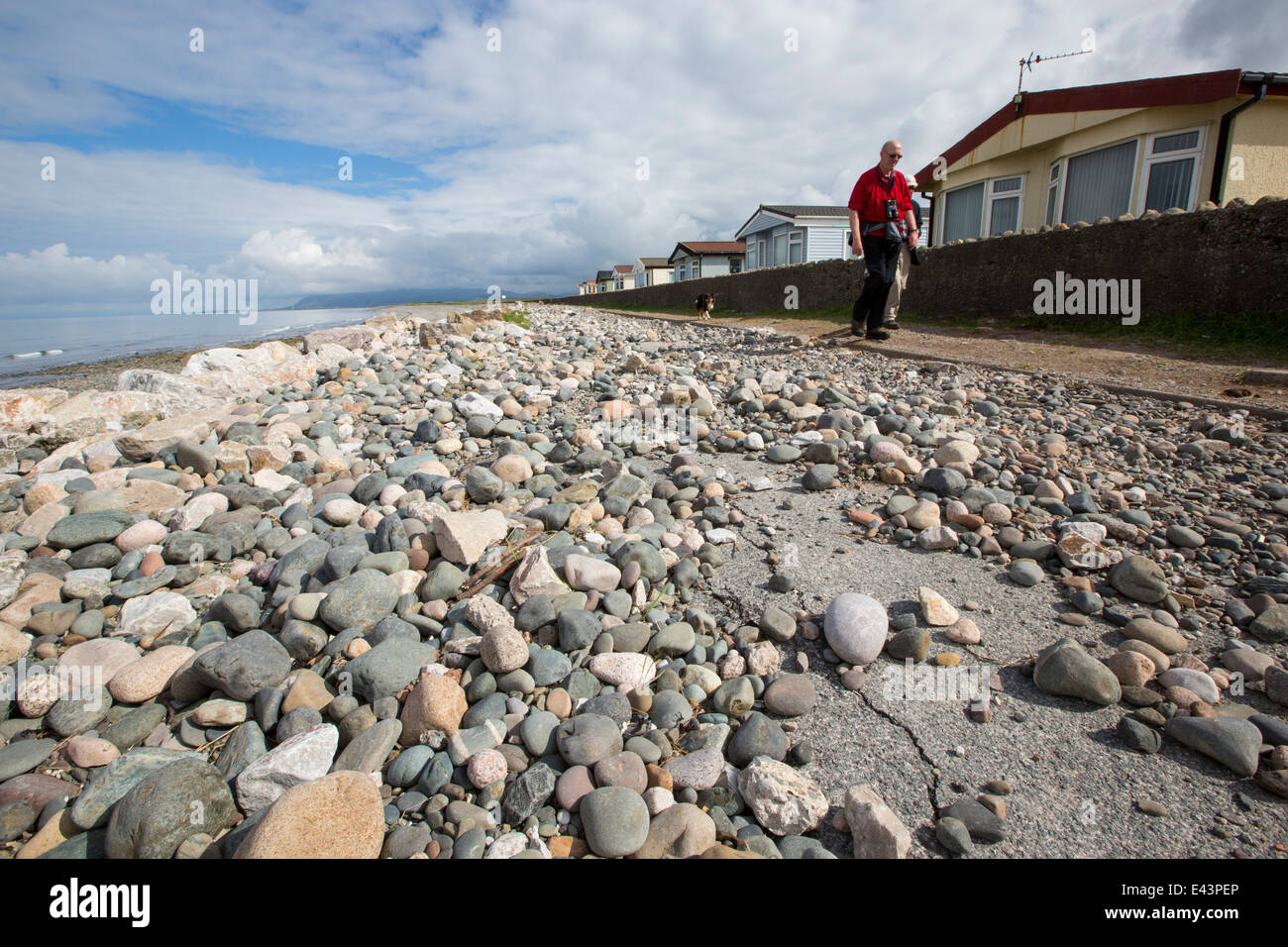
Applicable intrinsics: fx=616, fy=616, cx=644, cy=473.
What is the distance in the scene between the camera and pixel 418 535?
2.96 metres

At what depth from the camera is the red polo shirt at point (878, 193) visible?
266 inches

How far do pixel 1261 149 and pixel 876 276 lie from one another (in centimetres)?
746

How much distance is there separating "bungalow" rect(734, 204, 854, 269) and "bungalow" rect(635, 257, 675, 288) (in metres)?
20.1

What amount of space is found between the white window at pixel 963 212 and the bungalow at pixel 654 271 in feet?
114

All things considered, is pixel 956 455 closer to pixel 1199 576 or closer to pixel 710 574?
pixel 1199 576

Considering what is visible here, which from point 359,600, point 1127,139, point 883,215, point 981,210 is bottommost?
point 359,600

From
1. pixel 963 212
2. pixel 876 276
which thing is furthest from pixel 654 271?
pixel 876 276

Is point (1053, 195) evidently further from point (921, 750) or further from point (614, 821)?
point (614, 821)

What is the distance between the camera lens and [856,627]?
6.94 ft

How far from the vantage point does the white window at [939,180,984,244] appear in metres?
14.6

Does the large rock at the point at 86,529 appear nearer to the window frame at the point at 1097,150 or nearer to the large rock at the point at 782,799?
the large rock at the point at 782,799
